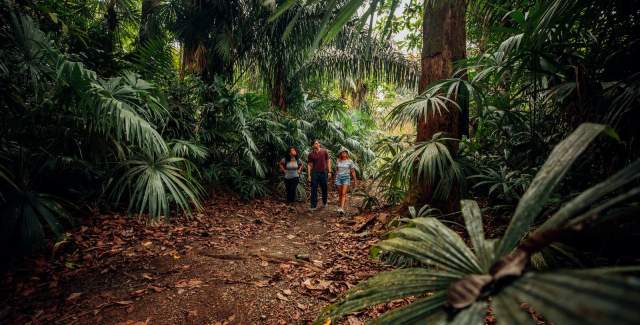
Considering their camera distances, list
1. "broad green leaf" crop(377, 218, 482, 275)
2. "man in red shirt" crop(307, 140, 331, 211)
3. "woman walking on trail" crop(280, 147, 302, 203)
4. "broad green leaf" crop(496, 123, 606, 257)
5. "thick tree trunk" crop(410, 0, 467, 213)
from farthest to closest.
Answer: "woman walking on trail" crop(280, 147, 302, 203)
"man in red shirt" crop(307, 140, 331, 211)
"thick tree trunk" crop(410, 0, 467, 213)
"broad green leaf" crop(377, 218, 482, 275)
"broad green leaf" crop(496, 123, 606, 257)

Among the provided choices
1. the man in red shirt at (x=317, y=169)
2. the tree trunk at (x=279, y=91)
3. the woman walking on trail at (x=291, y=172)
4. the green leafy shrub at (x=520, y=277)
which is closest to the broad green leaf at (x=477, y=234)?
the green leafy shrub at (x=520, y=277)

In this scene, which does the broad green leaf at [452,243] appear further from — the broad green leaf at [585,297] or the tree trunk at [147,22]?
the tree trunk at [147,22]

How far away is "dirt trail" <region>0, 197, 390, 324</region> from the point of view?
2354 millimetres

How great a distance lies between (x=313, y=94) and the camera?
36.7 feet

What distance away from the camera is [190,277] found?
115 inches

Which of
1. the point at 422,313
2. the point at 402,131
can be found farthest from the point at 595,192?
the point at 402,131

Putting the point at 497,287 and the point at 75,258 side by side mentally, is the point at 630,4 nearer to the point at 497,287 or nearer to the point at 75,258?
the point at 497,287

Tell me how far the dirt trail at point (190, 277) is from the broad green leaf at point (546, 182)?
1833 mm

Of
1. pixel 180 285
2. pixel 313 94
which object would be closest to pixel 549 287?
pixel 180 285

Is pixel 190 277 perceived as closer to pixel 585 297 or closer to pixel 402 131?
pixel 585 297

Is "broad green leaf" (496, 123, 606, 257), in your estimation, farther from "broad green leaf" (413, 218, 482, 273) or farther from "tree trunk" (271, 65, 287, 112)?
"tree trunk" (271, 65, 287, 112)

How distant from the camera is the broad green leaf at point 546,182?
0.58 m

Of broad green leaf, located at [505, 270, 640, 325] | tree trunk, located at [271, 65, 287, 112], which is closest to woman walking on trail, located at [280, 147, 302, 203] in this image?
tree trunk, located at [271, 65, 287, 112]

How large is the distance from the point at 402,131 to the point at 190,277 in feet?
13.1
